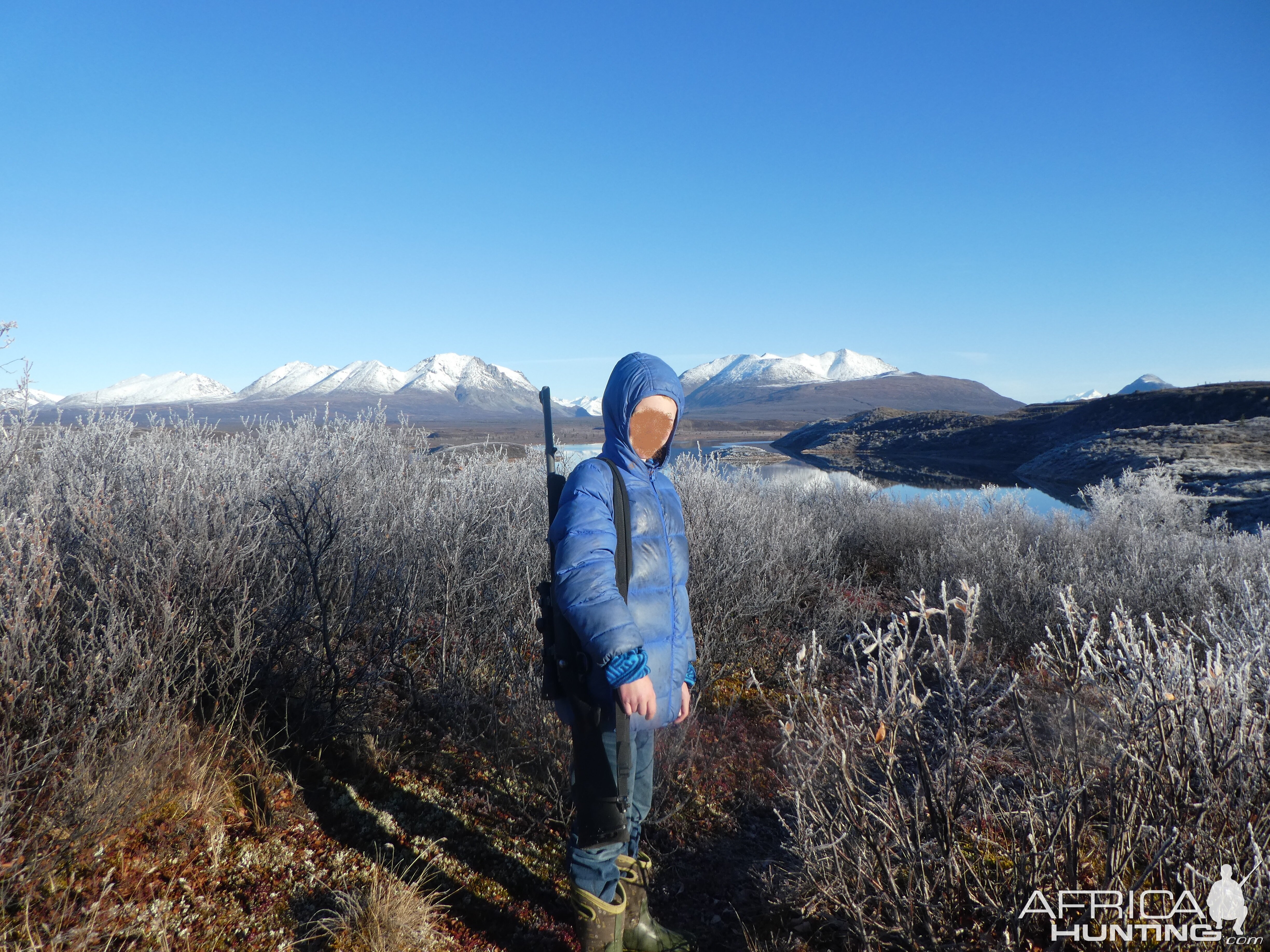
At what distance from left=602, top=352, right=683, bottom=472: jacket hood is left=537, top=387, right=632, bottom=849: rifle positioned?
0.09 metres

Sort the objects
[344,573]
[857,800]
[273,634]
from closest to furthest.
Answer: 1. [857,800]
2. [273,634]
3. [344,573]

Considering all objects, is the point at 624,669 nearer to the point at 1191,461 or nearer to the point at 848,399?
the point at 1191,461

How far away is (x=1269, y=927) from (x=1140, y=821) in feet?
0.96

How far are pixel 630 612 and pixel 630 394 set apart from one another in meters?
0.65

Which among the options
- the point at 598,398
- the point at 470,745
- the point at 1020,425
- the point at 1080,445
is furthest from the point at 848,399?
the point at 470,745

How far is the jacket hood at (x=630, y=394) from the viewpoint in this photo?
5.68 ft

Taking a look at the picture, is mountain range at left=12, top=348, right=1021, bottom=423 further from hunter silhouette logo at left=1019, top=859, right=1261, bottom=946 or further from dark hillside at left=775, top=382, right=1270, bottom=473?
hunter silhouette logo at left=1019, top=859, right=1261, bottom=946

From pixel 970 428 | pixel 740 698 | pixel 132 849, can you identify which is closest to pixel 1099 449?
pixel 970 428

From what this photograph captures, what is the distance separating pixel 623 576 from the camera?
1.58 metres

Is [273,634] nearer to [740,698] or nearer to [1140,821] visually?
[740,698]

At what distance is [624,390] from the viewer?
1.74 m

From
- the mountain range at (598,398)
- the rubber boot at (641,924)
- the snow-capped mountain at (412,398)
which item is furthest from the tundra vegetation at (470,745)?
the snow-capped mountain at (412,398)

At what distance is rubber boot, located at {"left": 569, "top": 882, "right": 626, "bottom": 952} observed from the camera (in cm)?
167

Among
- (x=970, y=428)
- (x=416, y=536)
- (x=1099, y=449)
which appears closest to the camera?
(x=416, y=536)
